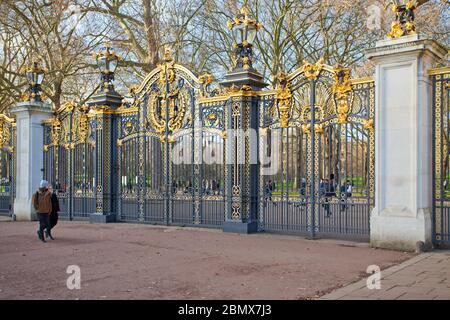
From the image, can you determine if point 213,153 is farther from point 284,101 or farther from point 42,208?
point 42,208

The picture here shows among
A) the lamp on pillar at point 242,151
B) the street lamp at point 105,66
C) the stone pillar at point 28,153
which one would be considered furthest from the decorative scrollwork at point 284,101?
the stone pillar at point 28,153

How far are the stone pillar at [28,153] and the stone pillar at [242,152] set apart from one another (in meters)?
7.45

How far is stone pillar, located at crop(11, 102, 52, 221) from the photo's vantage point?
53.6 ft

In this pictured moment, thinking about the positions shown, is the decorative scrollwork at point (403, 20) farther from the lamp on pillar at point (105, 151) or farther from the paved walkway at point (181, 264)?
the lamp on pillar at point (105, 151)

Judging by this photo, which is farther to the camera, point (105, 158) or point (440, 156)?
point (105, 158)

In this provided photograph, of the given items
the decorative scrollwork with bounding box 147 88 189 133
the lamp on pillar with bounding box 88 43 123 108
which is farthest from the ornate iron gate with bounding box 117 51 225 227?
the lamp on pillar with bounding box 88 43 123 108

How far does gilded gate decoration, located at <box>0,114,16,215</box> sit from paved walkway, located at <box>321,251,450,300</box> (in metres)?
14.1

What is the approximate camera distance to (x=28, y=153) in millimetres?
16391

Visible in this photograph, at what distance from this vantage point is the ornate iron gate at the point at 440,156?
953 centimetres

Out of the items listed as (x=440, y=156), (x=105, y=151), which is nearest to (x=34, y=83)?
(x=105, y=151)

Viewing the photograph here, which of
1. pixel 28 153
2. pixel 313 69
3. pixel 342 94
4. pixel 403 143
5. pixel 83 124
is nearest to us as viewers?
pixel 403 143

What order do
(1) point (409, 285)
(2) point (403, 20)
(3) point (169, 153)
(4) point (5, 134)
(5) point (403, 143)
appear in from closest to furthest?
(1) point (409, 285), (5) point (403, 143), (2) point (403, 20), (3) point (169, 153), (4) point (5, 134)

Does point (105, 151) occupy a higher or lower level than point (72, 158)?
higher

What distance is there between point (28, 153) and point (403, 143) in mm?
11843
